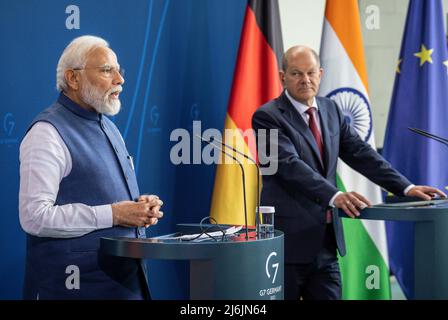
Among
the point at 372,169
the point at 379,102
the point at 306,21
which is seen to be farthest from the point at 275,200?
the point at 379,102

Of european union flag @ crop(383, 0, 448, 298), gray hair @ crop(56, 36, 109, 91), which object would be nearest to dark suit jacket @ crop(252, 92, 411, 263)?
european union flag @ crop(383, 0, 448, 298)

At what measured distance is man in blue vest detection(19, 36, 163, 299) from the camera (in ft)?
8.70

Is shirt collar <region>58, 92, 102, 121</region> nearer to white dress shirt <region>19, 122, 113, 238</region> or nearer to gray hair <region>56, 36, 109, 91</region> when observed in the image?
gray hair <region>56, 36, 109, 91</region>

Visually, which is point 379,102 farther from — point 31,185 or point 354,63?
point 31,185

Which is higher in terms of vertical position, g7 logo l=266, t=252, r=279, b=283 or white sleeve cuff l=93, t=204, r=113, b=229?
white sleeve cuff l=93, t=204, r=113, b=229

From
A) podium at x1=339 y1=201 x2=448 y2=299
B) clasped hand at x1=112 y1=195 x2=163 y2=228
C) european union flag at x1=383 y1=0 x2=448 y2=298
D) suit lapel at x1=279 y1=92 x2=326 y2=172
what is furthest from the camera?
european union flag at x1=383 y1=0 x2=448 y2=298

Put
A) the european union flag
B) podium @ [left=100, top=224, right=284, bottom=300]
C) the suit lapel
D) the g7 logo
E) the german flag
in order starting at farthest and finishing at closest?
the european union flag, the german flag, the suit lapel, the g7 logo, podium @ [left=100, top=224, right=284, bottom=300]

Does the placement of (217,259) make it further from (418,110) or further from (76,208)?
(418,110)

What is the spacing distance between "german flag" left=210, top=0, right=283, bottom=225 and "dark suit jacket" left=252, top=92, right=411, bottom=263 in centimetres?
78

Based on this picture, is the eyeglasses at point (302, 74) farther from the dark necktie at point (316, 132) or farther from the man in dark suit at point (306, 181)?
the dark necktie at point (316, 132)

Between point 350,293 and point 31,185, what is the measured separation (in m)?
2.75

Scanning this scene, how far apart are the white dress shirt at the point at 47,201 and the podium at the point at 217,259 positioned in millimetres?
155

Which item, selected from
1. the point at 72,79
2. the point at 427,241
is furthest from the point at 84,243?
the point at 427,241

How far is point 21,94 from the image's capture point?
382 centimetres
